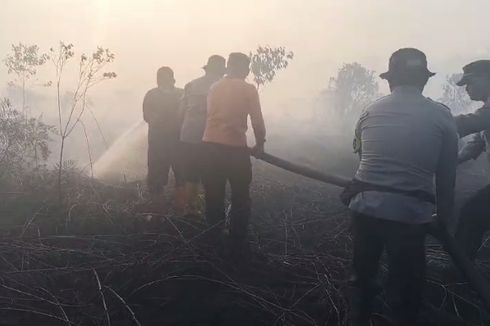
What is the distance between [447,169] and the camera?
308 centimetres

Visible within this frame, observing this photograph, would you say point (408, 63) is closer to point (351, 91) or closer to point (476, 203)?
point (476, 203)

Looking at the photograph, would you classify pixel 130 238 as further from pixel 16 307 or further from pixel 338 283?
pixel 338 283

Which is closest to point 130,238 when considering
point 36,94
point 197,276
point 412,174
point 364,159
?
point 197,276

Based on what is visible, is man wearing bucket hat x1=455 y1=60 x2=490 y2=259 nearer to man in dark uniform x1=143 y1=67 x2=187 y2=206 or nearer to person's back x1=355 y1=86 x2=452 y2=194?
person's back x1=355 y1=86 x2=452 y2=194

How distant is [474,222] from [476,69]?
1.43 m

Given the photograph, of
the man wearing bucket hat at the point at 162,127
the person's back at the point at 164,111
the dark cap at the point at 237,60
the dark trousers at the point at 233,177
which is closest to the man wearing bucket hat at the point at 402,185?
the dark trousers at the point at 233,177

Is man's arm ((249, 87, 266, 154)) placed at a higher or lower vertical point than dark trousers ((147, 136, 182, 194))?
higher

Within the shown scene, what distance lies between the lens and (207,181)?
516 cm

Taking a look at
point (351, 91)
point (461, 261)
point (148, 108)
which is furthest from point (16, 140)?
point (351, 91)

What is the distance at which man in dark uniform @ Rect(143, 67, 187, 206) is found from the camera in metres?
7.04

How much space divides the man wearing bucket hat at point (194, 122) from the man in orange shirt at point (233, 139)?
2.92 feet

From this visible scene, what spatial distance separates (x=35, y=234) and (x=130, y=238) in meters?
1.07

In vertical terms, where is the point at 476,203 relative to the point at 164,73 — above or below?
below

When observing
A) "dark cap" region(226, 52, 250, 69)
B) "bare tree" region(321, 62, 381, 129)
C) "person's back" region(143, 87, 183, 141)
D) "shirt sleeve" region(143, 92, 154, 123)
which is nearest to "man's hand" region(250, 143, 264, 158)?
"dark cap" region(226, 52, 250, 69)
